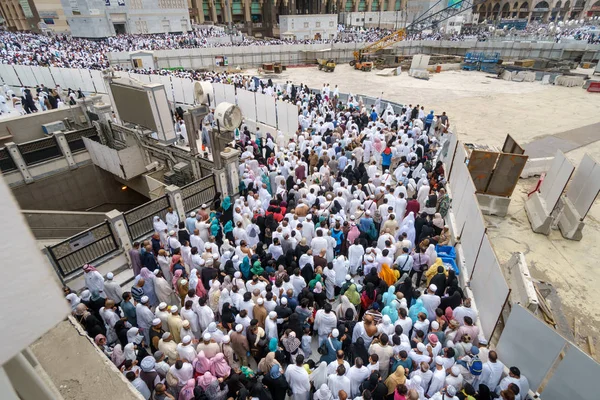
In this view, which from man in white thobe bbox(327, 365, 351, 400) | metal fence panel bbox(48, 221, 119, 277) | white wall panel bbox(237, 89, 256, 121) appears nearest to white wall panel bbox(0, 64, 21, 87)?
white wall panel bbox(237, 89, 256, 121)

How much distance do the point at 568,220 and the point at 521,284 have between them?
4482 millimetres

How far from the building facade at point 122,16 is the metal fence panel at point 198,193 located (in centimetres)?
3681

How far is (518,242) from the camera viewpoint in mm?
9328

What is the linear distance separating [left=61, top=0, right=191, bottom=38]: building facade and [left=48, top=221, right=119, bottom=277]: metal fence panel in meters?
38.0

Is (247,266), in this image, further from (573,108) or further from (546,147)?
(573,108)

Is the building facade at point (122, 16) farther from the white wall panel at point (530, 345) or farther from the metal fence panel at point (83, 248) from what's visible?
the white wall panel at point (530, 345)

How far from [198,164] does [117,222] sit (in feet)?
10.7

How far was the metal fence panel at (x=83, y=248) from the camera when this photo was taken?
6914 mm

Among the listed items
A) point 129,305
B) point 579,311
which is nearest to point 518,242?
point 579,311

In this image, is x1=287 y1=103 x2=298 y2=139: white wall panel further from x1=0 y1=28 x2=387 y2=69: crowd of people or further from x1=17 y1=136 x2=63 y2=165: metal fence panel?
x1=0 y1=28 x2=387 y2=69: crowd of people

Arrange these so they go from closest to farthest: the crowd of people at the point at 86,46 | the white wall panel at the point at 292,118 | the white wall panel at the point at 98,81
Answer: the white wall panel at the point at 292,118 < the white wall panel at the point at 98,81 < the crowd of people at the point at 86,46

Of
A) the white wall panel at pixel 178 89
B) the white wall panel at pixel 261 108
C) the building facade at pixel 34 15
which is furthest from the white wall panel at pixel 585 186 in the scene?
the building facade at pixel 34 15

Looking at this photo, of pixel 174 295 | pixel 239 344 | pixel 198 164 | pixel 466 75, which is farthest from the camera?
pixel 466 75

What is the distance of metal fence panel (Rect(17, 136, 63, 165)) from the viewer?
11.5 metres
